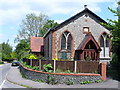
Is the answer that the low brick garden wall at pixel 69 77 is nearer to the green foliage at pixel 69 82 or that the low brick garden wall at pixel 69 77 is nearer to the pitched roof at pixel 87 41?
the green foliage at pixel 69 82

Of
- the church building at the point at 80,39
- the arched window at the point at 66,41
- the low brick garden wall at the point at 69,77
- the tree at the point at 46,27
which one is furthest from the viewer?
the tree at the point at 46,27

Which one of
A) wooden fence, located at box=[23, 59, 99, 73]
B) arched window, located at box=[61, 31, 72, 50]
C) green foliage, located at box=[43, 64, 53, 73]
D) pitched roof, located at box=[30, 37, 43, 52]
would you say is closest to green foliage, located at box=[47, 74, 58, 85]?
green foliage, located at box=[43, 64, 53, 73]

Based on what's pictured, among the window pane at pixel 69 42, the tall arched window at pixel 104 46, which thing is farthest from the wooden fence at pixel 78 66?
the tall arched window at pixel 104 46

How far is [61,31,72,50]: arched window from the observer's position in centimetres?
2609

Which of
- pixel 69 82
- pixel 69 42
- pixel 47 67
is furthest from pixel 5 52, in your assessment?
pixel 69 82

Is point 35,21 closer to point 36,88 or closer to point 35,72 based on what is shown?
point 35,72

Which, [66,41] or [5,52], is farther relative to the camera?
[5,52]

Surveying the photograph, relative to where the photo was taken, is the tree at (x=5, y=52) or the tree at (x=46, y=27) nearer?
the tree at (x=46, y=27)

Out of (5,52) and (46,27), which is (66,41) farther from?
(5,52)

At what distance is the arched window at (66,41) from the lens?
2609 centimetres

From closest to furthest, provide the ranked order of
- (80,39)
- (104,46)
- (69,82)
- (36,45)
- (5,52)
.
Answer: (69,82)
(80,39)
(104,46)
(36,45)
(5,52)

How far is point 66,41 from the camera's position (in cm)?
2614

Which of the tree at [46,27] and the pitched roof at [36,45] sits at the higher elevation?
the tree at [46,27]

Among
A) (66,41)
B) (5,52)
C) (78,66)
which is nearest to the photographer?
(78,66)
